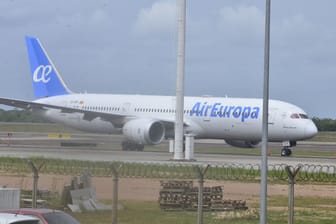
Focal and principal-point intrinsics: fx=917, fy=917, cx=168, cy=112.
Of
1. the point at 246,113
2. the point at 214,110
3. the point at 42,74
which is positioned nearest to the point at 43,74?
the point at 42,74

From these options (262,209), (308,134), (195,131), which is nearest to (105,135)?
(195,131)

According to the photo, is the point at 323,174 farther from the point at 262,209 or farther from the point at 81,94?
the point at 81,94

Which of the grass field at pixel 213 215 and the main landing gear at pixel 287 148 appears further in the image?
the main landing gear at pixel 287 148

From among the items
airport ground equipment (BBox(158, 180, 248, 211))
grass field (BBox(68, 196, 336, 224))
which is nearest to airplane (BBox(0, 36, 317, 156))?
grass field (BBox(68, 196, 336, 224))

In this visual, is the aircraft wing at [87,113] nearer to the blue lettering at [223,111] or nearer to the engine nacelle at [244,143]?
the blue lettering at [223,111]

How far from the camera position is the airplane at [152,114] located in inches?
2291

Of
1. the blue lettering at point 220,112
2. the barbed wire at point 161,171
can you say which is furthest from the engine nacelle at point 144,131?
the barbed wire at point 161,171

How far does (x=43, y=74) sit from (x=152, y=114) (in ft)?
40.5

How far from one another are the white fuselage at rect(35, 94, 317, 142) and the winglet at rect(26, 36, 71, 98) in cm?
179

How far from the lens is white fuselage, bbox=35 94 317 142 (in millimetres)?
57875

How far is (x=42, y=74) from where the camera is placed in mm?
72938

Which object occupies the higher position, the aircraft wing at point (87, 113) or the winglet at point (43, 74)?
the winglet at point (43, 74)

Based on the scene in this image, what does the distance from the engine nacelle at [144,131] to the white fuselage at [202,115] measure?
1.61m

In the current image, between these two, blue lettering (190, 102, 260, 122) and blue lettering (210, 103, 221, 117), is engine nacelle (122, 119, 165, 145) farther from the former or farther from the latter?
blue lettering (210, 103, 221, 117)
